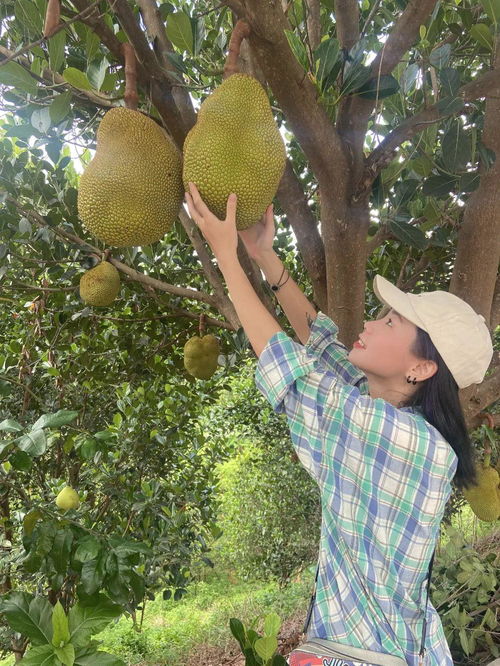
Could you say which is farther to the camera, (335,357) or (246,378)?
(246,378)

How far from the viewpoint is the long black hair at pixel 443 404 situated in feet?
3.39

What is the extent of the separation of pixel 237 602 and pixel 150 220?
15.6ft

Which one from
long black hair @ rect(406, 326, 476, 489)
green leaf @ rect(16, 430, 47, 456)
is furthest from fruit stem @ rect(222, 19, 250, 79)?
green leaf @ rect(16, 430, 47, 456)

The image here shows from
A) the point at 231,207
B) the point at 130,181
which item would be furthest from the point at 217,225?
the point at 130,181

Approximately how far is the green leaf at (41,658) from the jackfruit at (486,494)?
176cm

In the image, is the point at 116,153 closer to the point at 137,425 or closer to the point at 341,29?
the point at 341,29

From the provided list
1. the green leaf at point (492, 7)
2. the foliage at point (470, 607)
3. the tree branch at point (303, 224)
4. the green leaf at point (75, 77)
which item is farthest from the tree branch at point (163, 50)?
the foliage at point (470, 607)

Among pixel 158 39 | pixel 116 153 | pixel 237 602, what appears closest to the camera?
pixel 116 153

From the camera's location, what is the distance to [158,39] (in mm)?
1165

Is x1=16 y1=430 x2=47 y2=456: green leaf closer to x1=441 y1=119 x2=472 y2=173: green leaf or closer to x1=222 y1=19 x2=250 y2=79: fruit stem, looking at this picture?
x1=222 y1=19 x2=250 y2=79: fruit stem

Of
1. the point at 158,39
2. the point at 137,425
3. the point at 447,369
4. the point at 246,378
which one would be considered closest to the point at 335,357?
the point at 447,369

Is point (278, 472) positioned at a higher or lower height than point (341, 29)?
lower

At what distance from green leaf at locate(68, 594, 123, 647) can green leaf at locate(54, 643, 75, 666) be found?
0.10 feet

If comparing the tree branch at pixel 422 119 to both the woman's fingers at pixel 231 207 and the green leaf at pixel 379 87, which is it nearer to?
the green leaf at pixel 379 87
